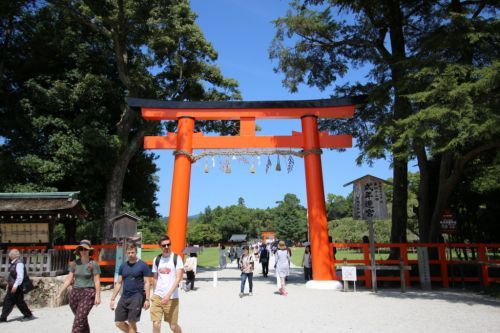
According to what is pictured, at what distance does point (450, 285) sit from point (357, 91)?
299 inches

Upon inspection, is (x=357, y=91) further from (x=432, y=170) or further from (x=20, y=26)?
(x=20, y=26)

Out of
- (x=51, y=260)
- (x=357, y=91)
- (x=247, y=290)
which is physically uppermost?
(x=357, y=91)

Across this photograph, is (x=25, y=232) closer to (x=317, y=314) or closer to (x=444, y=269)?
(x=317, y=314)

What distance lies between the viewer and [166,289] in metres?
5.18

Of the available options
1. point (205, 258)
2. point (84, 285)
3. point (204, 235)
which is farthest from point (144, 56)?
point (204, 235)

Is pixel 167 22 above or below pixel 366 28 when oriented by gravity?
above

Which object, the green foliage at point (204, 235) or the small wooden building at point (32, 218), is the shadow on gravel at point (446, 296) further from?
the green foliage at point (204, 235)

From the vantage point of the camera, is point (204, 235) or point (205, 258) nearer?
point (205, 258)

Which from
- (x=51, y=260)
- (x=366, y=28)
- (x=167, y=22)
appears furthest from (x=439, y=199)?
(x=167, y=22)

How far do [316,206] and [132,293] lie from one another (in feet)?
25.9

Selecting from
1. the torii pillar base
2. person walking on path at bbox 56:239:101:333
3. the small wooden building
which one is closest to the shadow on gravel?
the torii pillar base

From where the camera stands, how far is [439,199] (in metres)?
12.1

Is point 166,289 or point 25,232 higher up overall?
point 25,232

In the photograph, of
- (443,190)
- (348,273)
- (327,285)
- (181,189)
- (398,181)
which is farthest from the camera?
(398,181)
